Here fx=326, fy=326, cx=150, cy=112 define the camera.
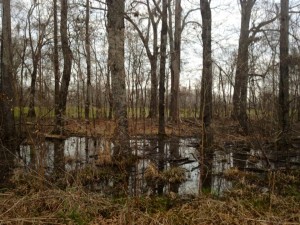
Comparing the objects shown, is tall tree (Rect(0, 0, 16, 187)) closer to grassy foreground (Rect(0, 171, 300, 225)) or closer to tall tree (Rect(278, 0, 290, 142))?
grassy foreground (Rect(0, 171, 300, 225))

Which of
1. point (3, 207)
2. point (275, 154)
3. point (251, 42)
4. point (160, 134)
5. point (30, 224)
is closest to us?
point (30, 224)

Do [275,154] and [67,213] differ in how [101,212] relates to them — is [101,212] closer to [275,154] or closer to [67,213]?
[67,213]

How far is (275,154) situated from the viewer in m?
9.87

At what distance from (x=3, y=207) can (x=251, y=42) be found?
638 inches

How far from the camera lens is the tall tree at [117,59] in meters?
8.87

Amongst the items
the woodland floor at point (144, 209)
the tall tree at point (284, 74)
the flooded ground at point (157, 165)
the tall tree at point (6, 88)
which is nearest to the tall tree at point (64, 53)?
the flooded ground at point (157, 165)

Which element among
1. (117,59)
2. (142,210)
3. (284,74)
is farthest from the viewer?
(284,74)

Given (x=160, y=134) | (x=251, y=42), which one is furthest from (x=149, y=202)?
(x=251, y=42)

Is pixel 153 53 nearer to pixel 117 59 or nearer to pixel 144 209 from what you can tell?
pixel 117 59

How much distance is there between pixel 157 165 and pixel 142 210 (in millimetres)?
3651

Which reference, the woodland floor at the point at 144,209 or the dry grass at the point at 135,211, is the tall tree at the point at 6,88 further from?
the dry grass at the point at 135,211

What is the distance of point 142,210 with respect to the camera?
4.96 meters

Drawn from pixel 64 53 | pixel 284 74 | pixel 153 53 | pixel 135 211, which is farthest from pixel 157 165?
pixel 153 53

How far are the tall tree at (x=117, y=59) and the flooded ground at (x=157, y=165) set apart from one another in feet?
1.49
